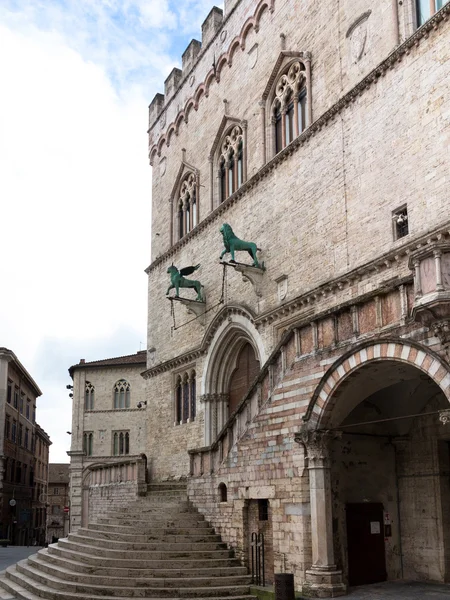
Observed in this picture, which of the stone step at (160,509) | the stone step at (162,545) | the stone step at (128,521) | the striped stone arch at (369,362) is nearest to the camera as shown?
the striped stone arch at (369,362)

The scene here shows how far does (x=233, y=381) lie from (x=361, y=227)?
8.35 meters

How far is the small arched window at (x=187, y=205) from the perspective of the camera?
2605 centimetres

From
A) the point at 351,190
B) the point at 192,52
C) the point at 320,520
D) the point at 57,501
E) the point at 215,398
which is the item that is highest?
the point at 192,52

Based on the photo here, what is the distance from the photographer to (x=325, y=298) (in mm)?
17094

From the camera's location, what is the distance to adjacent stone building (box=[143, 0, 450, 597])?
12523 mm

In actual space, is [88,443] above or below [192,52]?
below

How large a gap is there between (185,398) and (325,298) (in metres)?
9.52

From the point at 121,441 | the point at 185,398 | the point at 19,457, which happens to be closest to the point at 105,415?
the point at 121,441

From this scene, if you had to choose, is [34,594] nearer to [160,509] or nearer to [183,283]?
[160,509]

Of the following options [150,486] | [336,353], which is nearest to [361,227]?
[336,353]

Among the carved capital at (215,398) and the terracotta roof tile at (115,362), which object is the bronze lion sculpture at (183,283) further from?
the terracotta roof tile at (115,362)

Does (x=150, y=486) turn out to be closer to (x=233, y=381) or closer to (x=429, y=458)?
(x=233, y=381)

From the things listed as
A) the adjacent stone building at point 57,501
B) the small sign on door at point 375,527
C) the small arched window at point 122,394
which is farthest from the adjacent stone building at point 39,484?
the small sign on door at point 375,527

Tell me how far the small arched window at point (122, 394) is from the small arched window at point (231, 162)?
27.3m
